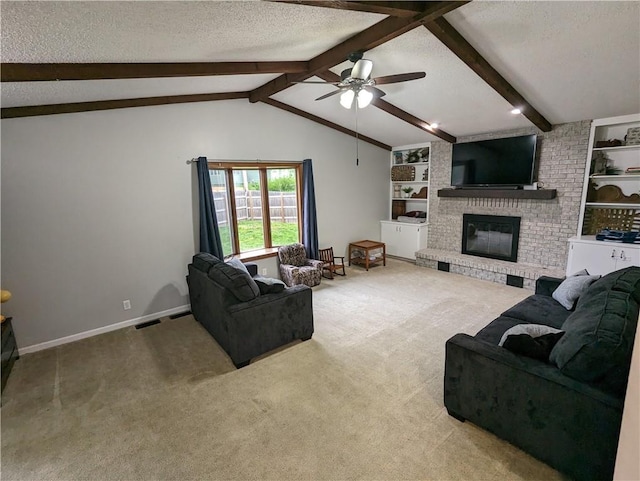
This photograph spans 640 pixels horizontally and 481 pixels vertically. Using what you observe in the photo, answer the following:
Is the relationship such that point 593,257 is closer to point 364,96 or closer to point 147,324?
point 364,96

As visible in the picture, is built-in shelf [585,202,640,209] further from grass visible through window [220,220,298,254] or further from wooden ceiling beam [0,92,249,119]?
wooden ceiling beam [0,92,249,119]

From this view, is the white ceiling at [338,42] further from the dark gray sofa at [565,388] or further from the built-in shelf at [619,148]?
the dark gray sofa at [565,388]

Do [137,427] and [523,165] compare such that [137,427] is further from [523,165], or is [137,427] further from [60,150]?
[523,165]

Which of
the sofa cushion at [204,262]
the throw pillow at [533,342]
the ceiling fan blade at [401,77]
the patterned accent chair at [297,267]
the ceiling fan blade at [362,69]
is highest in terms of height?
the ceiling fan blade at [362,69]

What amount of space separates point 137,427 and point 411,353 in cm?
237

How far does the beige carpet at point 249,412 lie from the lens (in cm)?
185

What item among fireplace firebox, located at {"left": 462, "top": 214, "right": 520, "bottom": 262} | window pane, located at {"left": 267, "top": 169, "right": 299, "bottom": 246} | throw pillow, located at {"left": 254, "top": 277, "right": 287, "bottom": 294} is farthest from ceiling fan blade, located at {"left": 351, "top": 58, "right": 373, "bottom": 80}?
fireplace firebox, located at {"left": 462, "top": 214, "right": 520, "bottom": 262}

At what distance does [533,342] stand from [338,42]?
2.92 m

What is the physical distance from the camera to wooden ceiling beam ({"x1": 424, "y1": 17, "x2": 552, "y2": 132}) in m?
2.47

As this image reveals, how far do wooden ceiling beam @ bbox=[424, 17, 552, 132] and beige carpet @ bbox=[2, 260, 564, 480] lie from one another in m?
2.64

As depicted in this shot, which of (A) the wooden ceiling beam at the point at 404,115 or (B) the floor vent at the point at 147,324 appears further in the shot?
(B) the floor vent at the point at 147,324

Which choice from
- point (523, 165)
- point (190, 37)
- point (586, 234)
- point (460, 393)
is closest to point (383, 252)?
point (523, 165)

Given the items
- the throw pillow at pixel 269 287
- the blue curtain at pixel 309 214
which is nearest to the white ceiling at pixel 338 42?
the blue curtain at pixel 309 214

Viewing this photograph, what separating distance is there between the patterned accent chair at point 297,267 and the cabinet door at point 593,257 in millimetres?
3592
